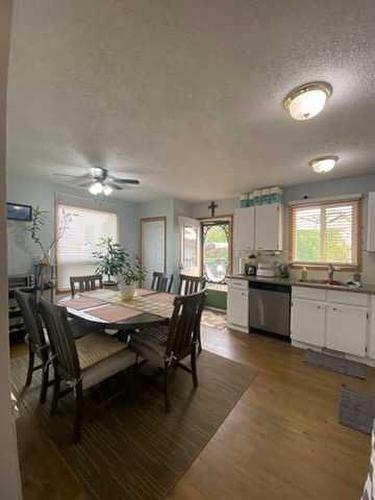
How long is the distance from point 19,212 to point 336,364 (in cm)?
469

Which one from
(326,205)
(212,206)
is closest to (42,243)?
(212,206)

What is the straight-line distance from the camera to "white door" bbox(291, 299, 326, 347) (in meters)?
3.02

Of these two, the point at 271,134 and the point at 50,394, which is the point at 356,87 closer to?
the point at 271,134

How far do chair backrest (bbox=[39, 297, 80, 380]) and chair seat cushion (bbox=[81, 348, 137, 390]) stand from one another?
99 mm

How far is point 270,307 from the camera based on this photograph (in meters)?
3.47

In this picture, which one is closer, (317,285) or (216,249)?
(317,285)

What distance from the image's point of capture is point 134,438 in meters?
1.66

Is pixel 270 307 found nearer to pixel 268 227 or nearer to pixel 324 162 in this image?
pixel 268 227

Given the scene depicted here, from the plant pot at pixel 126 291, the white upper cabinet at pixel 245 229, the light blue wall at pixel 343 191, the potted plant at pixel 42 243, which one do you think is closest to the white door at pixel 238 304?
the white upper cabinet at pixel 245 229

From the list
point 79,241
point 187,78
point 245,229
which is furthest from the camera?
point 79,241

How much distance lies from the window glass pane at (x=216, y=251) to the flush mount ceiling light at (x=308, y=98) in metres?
3.47

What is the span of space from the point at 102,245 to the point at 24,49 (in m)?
3.53

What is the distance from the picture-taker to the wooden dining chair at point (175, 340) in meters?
1.92

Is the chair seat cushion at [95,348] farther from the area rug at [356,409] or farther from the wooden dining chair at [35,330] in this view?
the area rug at [356,409]
